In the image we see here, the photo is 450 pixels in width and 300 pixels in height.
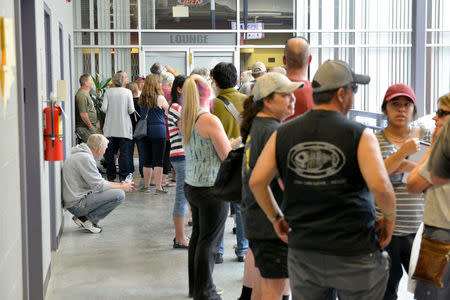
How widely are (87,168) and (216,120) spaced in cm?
304

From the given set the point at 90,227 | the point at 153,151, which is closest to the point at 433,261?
the point at 90,227

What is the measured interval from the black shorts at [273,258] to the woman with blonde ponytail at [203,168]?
1.09m

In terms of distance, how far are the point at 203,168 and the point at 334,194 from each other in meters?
2.02

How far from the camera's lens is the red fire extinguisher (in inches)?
203

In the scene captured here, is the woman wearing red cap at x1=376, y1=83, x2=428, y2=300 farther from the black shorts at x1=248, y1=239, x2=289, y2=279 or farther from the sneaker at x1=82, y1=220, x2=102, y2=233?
the sneaker at x1=82, y1=220, x2=102, y2=233

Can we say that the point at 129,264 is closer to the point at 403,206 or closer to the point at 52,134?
the point at 52,134

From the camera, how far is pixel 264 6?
15664 mm

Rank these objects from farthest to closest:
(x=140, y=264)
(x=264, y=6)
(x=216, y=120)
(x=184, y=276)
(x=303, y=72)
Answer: (x=264, y=6), (x=140, y=264), (x=184, y=276), (x=216, y=120), (x=303, y=72)

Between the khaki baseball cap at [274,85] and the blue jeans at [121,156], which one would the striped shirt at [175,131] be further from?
the blue jeans at [121,156]

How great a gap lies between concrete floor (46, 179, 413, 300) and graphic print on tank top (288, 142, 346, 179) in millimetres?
2551

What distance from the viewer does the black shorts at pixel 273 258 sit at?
10.8ft

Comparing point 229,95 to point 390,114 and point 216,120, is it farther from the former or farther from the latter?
point 390,114

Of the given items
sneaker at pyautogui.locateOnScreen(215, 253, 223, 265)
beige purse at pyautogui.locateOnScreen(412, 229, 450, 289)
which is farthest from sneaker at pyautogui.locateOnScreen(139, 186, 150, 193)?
beige purse at pyautogui.locateOnScreen(412, 229, 450, 289)

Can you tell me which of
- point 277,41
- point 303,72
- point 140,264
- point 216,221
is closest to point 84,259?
point 140,264
